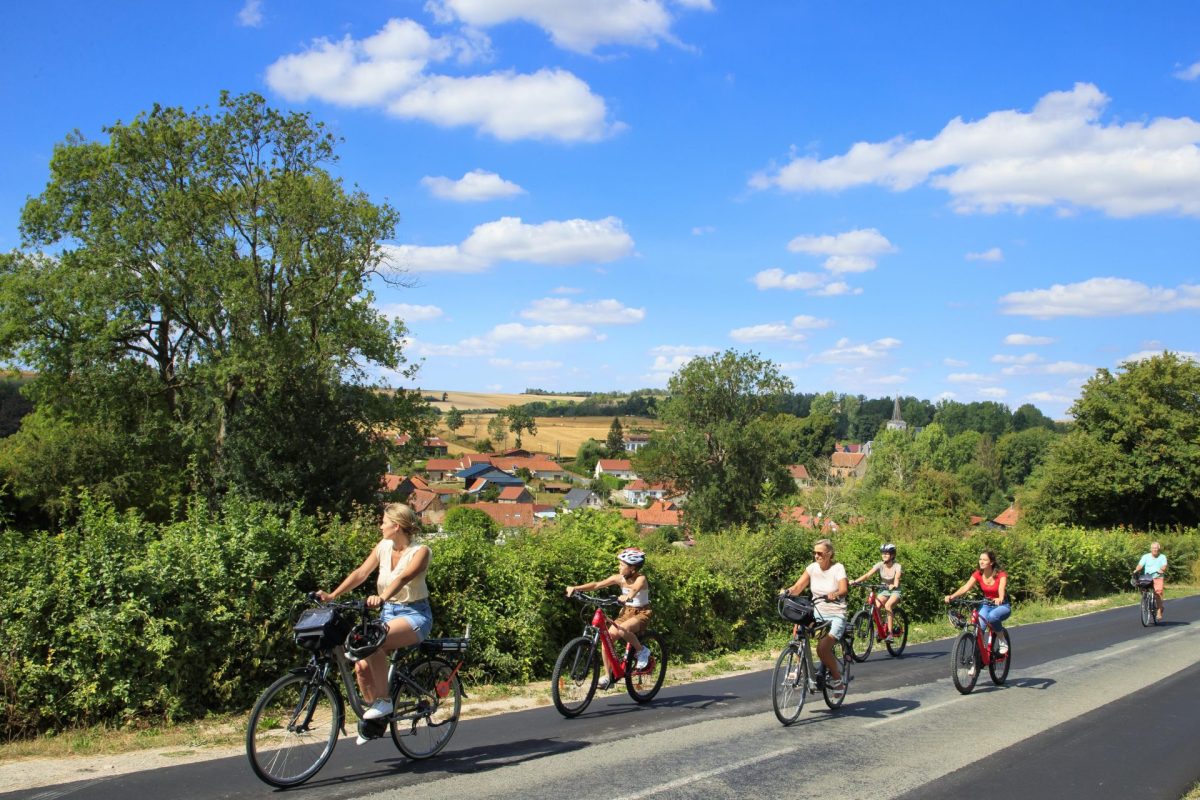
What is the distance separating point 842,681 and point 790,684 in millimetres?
986

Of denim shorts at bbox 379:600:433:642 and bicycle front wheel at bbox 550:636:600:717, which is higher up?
denim shorts at bbox 379:600:433:642

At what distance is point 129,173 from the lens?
111ft

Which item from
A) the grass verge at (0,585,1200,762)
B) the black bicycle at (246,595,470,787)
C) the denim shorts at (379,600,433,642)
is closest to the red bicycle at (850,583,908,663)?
the grass verge at (0,585,1200,762)

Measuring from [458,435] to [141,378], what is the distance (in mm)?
109891

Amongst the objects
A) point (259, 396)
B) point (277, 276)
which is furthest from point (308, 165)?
point (259, 396)

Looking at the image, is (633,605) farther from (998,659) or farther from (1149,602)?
(1149,602)

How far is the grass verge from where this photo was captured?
665 centimetres

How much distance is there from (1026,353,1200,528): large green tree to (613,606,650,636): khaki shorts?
4261cm

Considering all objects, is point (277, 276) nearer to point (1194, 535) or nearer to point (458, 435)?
point (1194, 535)

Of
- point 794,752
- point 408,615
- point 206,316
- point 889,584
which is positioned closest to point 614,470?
point 206,316

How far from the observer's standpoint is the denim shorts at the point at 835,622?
855 cm

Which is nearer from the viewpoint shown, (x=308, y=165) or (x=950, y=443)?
(x=308, y=165)

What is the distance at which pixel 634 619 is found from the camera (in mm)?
8703

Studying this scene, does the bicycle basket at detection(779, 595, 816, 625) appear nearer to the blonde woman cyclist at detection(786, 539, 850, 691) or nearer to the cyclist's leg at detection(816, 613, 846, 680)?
the blonde woman cyclist at detection(786, 539, 850, 691)
